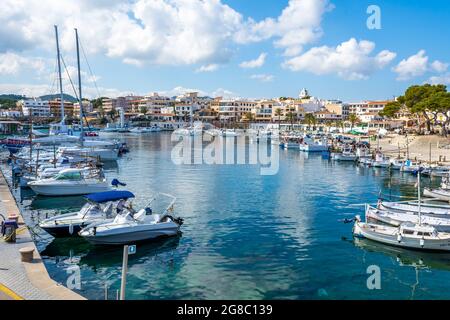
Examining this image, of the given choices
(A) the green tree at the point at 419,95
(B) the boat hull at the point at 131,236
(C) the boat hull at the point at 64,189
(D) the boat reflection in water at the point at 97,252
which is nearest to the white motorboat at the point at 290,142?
(A) the green tree at the point at 419,95

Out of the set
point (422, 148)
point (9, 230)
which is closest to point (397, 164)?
point (422, 148)

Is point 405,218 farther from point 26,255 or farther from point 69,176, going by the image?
point 69,176

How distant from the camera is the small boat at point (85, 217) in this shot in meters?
22.5

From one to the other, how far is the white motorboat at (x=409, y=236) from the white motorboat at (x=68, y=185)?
A: 916 inches

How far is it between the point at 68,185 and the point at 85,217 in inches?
508

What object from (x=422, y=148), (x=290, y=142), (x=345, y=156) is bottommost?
(x=345, y=156)

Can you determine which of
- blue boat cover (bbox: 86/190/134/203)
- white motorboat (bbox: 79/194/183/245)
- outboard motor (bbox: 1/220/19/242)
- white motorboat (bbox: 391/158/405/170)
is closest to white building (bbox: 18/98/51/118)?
white motorboat (bbox: 391/158/405/170)

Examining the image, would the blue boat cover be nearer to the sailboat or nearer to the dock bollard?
the dock bollard

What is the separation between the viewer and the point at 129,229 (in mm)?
21719

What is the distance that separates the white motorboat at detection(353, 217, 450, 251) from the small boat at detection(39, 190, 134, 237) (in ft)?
48.8

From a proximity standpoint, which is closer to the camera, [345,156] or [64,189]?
[64,189]

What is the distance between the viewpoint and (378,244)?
23.1 m
